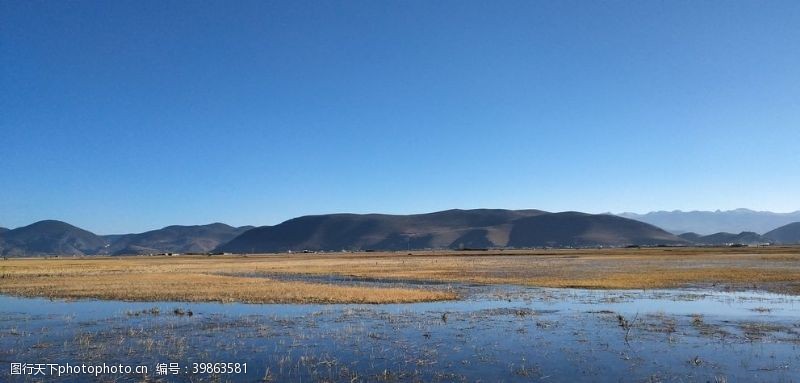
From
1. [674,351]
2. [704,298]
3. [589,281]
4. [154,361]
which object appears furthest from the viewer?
[589,281]

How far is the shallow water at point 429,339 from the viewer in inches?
691

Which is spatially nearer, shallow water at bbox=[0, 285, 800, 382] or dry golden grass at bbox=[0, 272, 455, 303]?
shallow water at bbox=[0, 285, 800, 382]

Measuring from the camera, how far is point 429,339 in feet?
75.6

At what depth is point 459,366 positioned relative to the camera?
722 inches

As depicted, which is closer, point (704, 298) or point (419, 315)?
point (419, 315)

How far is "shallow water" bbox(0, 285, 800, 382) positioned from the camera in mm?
17547

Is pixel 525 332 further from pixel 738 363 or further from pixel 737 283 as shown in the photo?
pixel 737 283

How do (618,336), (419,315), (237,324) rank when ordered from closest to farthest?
(618,336) → (237,324) → (419,315)

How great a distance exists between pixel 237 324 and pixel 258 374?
10306mm

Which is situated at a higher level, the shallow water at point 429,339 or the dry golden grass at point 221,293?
the dry golden grass at point 221,293

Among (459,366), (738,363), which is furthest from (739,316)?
(459,366)

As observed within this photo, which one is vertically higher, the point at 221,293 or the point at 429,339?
the point at 221,293

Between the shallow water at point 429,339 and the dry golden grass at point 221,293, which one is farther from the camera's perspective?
the dry golden grass at point 221,293

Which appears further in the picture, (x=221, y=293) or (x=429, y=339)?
(x=221, y=293)
